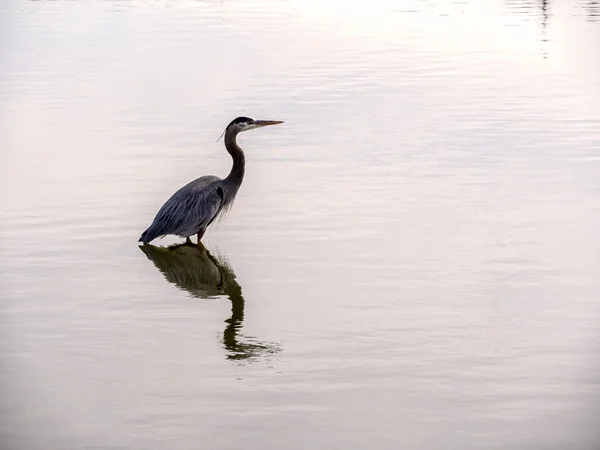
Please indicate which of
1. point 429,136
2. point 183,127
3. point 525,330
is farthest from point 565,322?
point 183,127

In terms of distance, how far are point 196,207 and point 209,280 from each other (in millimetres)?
1403

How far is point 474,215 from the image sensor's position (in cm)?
1341

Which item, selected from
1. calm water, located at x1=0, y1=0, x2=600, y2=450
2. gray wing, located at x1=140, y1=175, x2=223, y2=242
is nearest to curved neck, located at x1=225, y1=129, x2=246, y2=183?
gray wing, located at x1=140, y1=175, x2=223, y2=242

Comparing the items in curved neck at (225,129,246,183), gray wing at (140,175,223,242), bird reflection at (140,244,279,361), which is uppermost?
curved neck at (225,129,246,183)

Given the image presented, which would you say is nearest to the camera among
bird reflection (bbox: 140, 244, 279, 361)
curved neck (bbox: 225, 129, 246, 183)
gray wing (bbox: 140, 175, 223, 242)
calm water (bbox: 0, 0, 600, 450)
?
calm water (bbox: 0, 0, 600, 450)

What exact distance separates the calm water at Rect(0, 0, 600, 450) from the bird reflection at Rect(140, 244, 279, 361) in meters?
0.03

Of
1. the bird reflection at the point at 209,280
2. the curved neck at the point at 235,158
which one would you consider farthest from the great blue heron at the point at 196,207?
the bird reflection at the point at 209,280

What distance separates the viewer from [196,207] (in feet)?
42.3

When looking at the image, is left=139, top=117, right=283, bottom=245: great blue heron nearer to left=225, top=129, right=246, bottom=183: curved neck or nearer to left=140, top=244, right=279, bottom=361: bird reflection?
left=225, top=129, right=246, bottom=183: curved neck

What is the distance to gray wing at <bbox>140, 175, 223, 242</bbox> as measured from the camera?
12.7m

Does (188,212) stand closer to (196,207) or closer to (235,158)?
(196,207)

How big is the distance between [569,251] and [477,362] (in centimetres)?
329

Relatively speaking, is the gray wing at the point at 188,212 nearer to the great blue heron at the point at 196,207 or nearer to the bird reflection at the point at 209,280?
the great blue heron at the point at 196,207

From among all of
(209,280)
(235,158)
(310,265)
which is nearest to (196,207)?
(235,158)
